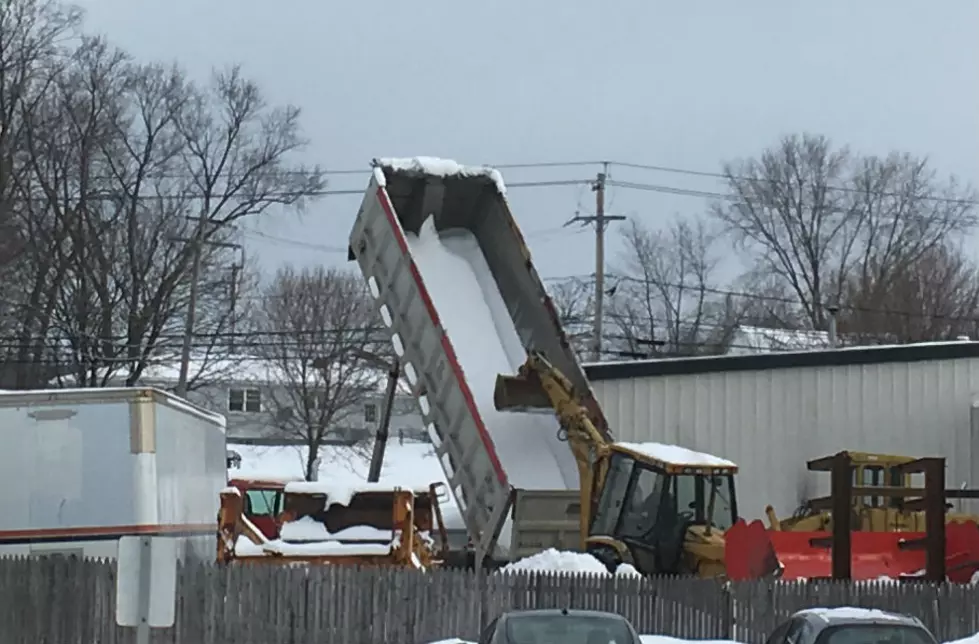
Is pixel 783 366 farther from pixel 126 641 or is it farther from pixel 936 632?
pixel 126 641

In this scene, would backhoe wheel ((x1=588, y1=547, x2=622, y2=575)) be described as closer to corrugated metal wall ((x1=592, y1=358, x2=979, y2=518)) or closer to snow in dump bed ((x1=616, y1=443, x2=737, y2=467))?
snow in dump bed ((x1=616, y1=443, x2=737, y2=467))

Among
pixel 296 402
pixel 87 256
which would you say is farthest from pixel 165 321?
pixel 296 402

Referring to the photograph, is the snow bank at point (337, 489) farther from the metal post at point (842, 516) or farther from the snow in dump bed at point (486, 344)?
the metal post at point (842, 516)

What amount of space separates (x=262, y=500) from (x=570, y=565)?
9.28 metres

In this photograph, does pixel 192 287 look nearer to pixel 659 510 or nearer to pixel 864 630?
pixel 659 510

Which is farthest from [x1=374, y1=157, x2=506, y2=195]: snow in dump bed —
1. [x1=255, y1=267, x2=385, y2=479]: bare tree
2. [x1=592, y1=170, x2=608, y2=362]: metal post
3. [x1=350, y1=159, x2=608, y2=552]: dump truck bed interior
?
[x1=255, y1=267, x2=385, y2=479]: bare tree

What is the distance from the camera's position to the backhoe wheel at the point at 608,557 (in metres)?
17.6

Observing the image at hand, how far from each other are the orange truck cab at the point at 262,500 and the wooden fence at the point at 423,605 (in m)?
3.29

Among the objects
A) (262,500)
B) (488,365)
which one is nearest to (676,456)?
(488,365)

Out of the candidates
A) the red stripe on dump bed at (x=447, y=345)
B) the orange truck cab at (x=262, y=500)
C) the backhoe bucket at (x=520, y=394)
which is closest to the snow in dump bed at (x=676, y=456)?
A: the red stripe on dump bed at (x=447, y=345)

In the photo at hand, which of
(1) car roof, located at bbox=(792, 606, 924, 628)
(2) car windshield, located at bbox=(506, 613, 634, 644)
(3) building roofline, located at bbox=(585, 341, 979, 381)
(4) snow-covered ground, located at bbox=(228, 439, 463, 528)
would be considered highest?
(3) building roofline, located at bbox=(585, 341, 979, 381)

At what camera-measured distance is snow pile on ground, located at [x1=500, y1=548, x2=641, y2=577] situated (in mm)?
17250

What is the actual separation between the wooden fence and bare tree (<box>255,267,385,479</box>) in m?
33.5

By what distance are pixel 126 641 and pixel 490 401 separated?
19.5 feet
